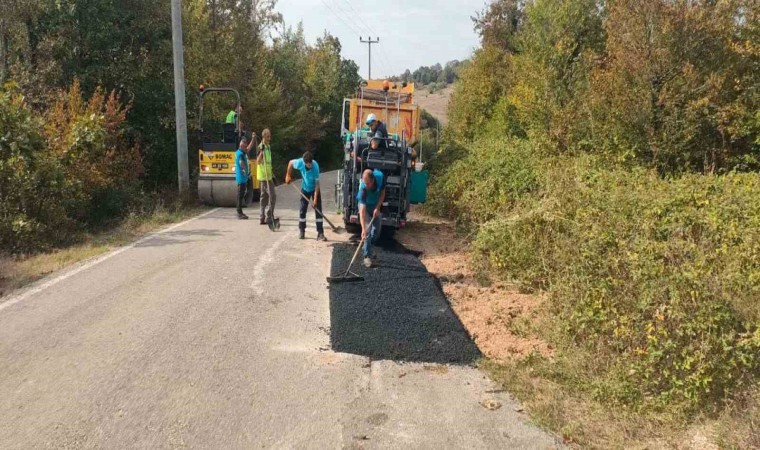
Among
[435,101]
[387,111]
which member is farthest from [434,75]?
[387,111]

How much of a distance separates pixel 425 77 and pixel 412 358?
130890 millimetres

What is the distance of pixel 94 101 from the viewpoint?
12.1 meters

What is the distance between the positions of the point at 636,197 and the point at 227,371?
186 inches

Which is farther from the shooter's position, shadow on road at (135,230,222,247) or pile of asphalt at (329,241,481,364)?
shadow on road at (135,230,222,247)

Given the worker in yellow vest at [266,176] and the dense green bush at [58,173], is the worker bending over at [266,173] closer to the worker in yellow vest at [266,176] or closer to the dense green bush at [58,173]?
the worker in yellow vest at [266,176]

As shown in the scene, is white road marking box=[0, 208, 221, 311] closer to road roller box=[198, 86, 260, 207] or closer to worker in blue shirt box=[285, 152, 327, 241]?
worker in blue shirt box=[285, 152, 327, 241]

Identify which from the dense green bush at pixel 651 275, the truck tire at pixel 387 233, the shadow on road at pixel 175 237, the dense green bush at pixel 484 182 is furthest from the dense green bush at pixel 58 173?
the dense green bush at pixel 651 275

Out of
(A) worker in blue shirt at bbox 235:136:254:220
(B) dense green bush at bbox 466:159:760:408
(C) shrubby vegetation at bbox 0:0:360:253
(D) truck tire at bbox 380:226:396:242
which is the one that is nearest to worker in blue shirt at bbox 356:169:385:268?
(D) truck tire at bbox 380:226:396:242

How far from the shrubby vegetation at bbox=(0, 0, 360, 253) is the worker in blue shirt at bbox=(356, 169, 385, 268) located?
511cm

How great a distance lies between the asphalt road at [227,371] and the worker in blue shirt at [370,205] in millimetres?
933

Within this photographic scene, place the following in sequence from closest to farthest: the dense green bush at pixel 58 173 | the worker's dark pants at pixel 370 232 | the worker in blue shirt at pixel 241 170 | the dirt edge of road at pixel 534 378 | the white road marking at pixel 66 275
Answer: the dirt edge of road at pixel 534 378 < the white road marking at pixel 66 275 < the worker's dark pants at pixel 370 232 < the dense green bush at pixel 58 173 < the worker in blue shirt at pixel 241 170

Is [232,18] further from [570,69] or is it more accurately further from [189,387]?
[189,387]

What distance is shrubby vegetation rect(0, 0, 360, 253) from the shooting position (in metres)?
9.55

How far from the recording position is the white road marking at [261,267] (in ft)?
22.7
